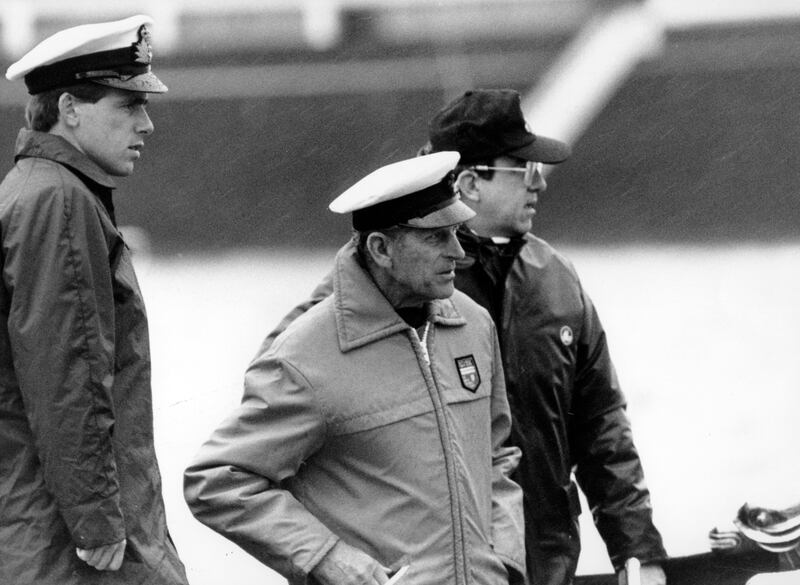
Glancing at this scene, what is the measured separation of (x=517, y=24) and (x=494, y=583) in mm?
2982

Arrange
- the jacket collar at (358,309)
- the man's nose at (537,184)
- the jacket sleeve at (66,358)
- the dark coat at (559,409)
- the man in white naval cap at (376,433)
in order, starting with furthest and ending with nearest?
the man's nose at (537,184) → the dark coat at (559,409) → the jacket collar at (358,309) → the man in white naval cap at (376,433) → the jacket sleeve at (66,358)

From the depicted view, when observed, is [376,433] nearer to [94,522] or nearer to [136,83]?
[94,522]

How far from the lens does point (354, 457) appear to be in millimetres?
2963

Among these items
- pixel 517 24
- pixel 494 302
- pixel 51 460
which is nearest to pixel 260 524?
pixel 51 460

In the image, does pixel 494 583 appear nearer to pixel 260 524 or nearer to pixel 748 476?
pixel 260 524

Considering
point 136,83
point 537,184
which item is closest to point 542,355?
point 537,184

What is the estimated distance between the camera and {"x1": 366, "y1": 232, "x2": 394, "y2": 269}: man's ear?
3086 millimetres

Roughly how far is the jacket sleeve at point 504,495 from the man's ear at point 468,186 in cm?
66

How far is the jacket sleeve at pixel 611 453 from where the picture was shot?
153 inches

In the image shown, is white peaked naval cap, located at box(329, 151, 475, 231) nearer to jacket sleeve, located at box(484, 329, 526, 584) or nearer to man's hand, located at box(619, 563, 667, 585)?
jacket sleeve, located at box(484, 329, 526, 584)

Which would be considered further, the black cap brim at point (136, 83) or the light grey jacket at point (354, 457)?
the black cap brim at point (136, 83)

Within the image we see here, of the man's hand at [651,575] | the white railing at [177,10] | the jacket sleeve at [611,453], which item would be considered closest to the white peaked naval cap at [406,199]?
the jacket sleeve at [611,453]

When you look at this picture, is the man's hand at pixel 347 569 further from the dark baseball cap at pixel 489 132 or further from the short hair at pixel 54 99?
the dark baseball cap at pixel 489 132

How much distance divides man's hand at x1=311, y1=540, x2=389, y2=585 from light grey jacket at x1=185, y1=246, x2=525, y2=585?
18mm
